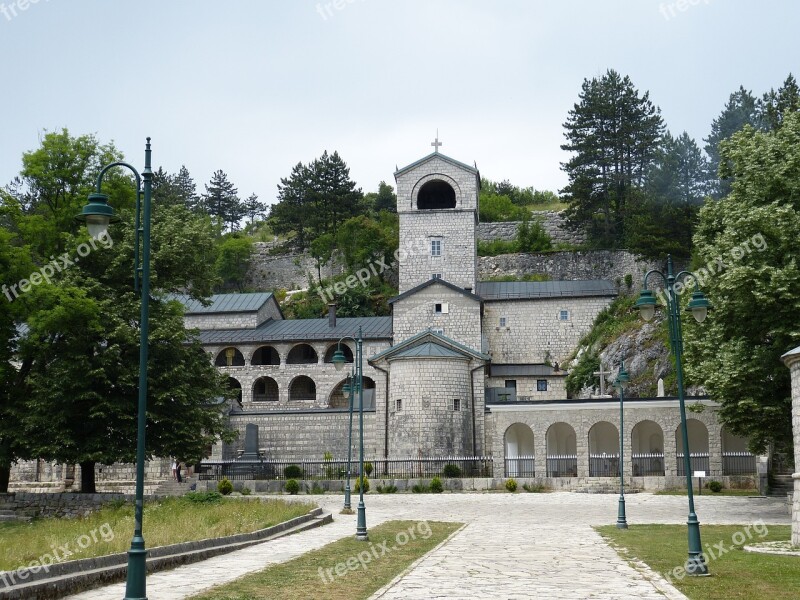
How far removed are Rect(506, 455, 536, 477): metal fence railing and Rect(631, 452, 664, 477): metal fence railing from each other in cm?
398

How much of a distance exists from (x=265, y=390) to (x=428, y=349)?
53.0 feet

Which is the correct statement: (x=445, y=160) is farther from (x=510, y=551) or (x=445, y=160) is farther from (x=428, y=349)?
(x=510, y=551)

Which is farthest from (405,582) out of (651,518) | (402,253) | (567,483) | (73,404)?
(402,253)

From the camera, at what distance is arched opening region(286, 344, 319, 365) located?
178 feet

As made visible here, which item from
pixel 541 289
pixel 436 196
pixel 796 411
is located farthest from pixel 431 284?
pixel 796 411

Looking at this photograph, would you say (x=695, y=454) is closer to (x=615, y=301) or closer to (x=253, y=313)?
(x=615, y=301)

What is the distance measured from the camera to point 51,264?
2856cm

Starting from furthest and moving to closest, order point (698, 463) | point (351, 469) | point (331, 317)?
1. point (331, 317)
2. point (351, 469)
3. point (698, 463)

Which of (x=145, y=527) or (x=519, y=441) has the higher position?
(x=519, y=441)

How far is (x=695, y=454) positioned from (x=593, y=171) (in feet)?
109

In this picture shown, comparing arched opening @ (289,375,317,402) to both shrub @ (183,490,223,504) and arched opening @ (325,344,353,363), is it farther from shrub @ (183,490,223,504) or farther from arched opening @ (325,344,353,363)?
shrub @ (183,490,223,504)

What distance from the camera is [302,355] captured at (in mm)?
54781

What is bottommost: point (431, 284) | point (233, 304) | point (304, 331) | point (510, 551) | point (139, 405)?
point (510, 551)

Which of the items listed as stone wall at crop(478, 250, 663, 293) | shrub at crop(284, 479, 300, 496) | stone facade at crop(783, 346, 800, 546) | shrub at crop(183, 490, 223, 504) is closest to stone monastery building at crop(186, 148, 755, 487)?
stone wall at crop(478, 250, 663, 293)
